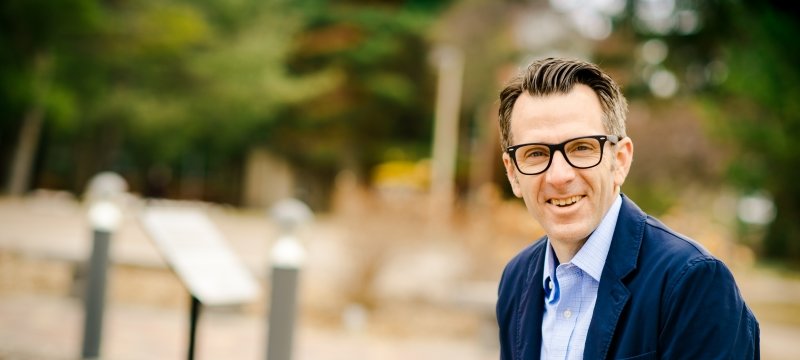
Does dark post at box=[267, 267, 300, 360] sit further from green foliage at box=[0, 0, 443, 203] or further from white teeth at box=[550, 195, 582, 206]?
green foliage at box=[0, 0, 443, 203]

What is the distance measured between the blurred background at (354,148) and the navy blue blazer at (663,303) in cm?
365

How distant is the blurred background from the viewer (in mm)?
9141

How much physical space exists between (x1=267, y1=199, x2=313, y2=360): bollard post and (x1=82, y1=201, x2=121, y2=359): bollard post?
1576mm

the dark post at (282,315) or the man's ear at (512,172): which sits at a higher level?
the man's ear at (512,172)

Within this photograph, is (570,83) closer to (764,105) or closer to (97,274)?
(97,274)

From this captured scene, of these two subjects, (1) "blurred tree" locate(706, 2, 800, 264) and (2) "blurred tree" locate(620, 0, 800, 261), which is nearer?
(1) "blurred tree" locate(706, 2, 800, 264)

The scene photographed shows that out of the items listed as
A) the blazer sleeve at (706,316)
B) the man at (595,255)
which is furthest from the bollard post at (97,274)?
the blazer sleeve at (706,316)

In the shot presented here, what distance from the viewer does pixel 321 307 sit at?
9.72m

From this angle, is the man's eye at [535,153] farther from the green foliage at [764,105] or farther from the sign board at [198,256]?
the green foliage at [764,105]

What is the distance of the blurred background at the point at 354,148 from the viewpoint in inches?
360

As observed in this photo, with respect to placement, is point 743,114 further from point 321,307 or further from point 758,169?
point 321,307

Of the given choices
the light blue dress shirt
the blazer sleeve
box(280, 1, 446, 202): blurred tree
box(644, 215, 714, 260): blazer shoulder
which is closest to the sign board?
the light blue dress shirt

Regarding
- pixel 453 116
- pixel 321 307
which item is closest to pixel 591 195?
pixel 321 307

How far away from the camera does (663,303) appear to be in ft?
5.32
